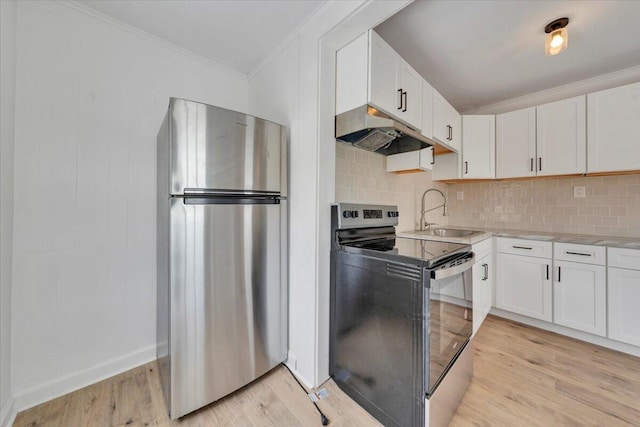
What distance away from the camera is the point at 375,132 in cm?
164

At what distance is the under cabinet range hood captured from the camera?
1.47m

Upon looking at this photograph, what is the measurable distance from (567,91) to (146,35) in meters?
3.84

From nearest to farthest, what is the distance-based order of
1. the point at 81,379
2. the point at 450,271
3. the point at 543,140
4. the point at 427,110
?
the point at 450,271 → the point at 81,379 → the point at 427,110 → the point at 543,140

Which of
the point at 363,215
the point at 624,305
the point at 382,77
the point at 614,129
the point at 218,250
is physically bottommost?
the point at 624,305

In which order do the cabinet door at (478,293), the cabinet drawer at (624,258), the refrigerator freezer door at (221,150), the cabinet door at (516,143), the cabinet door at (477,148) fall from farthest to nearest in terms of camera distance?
the cabinet door at (477,148), the cabinet door at (516,143), the cabinet door at (478,293), the cabinet drawer at (624,258), the refrigerator freezer door at (221,150)

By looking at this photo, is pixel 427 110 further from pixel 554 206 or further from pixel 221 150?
pixel 554 206

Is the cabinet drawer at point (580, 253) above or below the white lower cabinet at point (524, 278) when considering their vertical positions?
above

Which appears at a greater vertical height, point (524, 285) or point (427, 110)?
point (427, 110)

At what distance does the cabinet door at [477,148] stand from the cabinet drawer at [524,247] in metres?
0.76

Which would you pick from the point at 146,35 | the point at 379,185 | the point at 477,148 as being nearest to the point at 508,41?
the point at 477,148

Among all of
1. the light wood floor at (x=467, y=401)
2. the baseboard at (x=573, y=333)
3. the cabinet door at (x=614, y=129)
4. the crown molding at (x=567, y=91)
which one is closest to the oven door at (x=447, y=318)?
the light wood floor at (x=467, y=401)

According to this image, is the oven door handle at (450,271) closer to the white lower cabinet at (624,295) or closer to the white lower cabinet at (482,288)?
the white lower cabinet at (482,288)

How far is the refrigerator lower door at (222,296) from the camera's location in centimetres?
125

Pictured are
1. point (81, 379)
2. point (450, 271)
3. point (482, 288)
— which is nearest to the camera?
point (450, 271)
